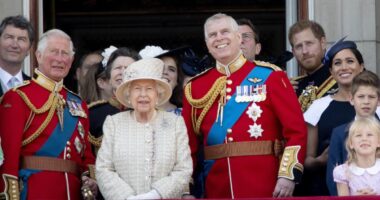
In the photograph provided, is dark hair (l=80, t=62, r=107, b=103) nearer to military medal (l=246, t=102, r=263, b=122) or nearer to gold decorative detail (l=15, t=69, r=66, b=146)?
gold decorative detail (l=15, t=69, r=66, b=146)

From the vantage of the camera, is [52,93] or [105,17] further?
[105,17]

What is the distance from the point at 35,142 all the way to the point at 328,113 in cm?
180

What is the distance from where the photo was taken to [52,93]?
948 cm

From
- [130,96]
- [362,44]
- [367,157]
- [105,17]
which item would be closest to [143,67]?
[130,96]

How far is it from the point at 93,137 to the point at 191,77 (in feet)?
2.62

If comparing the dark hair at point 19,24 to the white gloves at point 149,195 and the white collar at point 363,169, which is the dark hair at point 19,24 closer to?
the white gloves at point 149,195

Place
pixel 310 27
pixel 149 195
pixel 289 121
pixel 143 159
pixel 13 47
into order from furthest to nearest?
pixel 310 27 → pixel 13 47 → pixel 289 121 → pixel 143 159 → pixel 149 195

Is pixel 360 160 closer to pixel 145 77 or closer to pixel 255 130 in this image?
pixel 255 130

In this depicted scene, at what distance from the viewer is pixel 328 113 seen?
9.52 metres

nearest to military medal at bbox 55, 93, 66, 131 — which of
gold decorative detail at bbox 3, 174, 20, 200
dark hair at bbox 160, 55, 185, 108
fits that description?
gold decorative detail at bbox 3, 174, 20, 200

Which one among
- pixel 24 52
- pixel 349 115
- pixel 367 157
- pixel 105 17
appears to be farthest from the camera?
pixel 105 17

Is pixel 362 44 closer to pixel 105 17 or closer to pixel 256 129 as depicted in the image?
pixel 256 129

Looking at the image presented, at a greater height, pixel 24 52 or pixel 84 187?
pixel 24 52

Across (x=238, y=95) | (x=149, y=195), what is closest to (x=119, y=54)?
(x=238, y=95)
